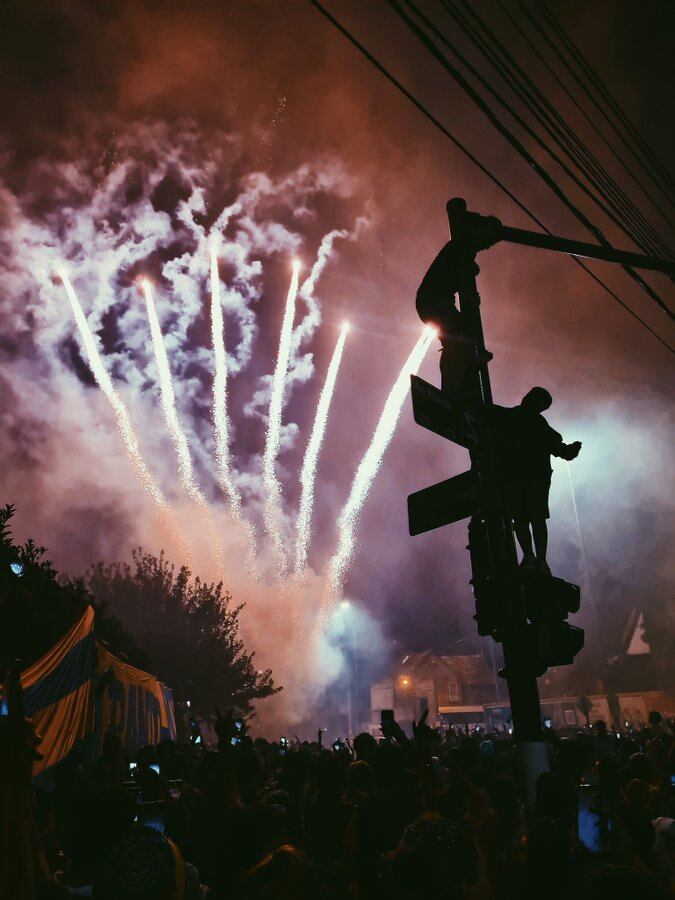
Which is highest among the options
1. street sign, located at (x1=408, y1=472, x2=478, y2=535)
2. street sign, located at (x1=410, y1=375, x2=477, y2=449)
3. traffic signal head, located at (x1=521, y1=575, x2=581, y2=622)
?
street sign, located at (x1=410, y1=375, x2=477, y2=449)

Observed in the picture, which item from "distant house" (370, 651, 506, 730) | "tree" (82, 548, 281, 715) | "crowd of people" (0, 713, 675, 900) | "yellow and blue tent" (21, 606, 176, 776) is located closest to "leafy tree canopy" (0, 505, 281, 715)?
"tree" (82, 548, 281, 715)

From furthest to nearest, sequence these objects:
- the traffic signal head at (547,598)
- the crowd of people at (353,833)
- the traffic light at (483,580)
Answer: the traffic light at (483,580) → the traffic signal head at (547,598) → the crowd of people at (353,833)

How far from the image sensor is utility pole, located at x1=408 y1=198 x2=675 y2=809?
11.0 feet

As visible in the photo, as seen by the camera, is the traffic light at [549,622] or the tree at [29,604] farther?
the tree at [29,604]

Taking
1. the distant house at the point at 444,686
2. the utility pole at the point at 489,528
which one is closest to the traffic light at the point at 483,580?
the utility pole at the point at 489,528

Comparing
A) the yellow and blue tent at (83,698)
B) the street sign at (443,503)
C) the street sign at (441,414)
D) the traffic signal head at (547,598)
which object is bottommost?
the yellow and blue tent at (83,698)

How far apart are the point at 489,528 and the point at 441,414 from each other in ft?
3.01

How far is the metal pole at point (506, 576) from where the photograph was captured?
10.7ft

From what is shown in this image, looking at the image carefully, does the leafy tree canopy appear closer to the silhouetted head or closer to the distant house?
the silhouetted head

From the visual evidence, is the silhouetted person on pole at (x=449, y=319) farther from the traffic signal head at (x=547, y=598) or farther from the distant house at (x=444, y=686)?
the distant house at (x=444, y=686)

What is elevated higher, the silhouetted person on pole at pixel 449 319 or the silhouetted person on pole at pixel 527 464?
the silhouetted person on pole at pixel 449 319

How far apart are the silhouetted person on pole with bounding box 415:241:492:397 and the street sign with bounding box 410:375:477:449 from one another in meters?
0.14

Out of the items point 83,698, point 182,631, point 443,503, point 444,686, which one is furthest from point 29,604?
point 444,686

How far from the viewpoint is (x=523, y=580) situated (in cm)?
362
